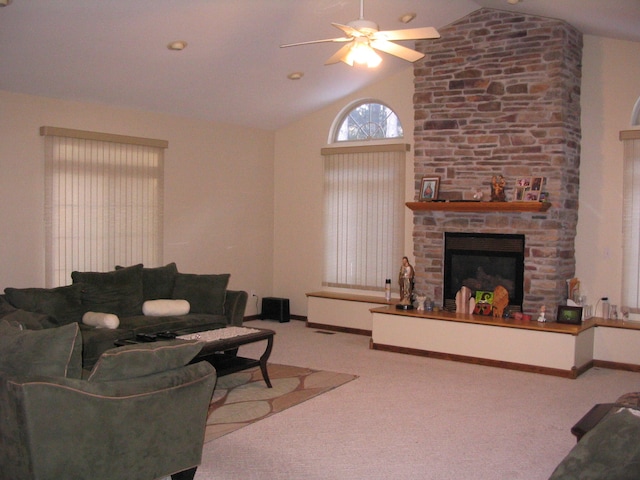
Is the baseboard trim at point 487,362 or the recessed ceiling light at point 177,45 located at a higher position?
the recessed ceiling light at point 177,45

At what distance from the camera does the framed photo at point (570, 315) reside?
21.6 feet

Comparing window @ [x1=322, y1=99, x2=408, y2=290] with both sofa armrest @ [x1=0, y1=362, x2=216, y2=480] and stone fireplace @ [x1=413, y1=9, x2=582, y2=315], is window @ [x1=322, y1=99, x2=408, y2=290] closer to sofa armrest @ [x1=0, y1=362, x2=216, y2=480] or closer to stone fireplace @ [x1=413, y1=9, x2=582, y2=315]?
stone fireplace @ [x1=413, y1=9, x2=582, y2=315]

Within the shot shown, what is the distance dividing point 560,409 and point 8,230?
533cm

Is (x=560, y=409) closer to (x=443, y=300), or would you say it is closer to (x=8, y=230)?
(x=443, y=300)

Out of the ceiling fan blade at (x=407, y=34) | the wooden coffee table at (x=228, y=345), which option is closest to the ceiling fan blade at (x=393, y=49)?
the ceiling fan blade at (x=407, y=34)

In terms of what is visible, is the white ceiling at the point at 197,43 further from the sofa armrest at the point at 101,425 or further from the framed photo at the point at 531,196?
the sofa armrest at the point at 101,425

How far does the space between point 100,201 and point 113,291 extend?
1237 millimetres

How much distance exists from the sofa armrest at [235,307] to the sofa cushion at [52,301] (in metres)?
1.48

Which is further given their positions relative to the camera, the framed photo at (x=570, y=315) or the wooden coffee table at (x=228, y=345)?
Result: the framed photo at (x=570, y=315)

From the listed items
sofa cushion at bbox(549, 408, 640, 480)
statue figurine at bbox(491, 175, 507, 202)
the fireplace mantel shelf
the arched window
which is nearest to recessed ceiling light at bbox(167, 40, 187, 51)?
the fireplace mantel shelf

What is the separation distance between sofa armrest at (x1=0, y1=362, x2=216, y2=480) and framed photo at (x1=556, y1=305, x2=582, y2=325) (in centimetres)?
437

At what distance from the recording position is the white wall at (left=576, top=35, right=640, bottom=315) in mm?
6926

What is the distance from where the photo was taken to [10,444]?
3002mm

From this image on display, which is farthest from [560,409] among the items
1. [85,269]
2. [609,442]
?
[85,269]
